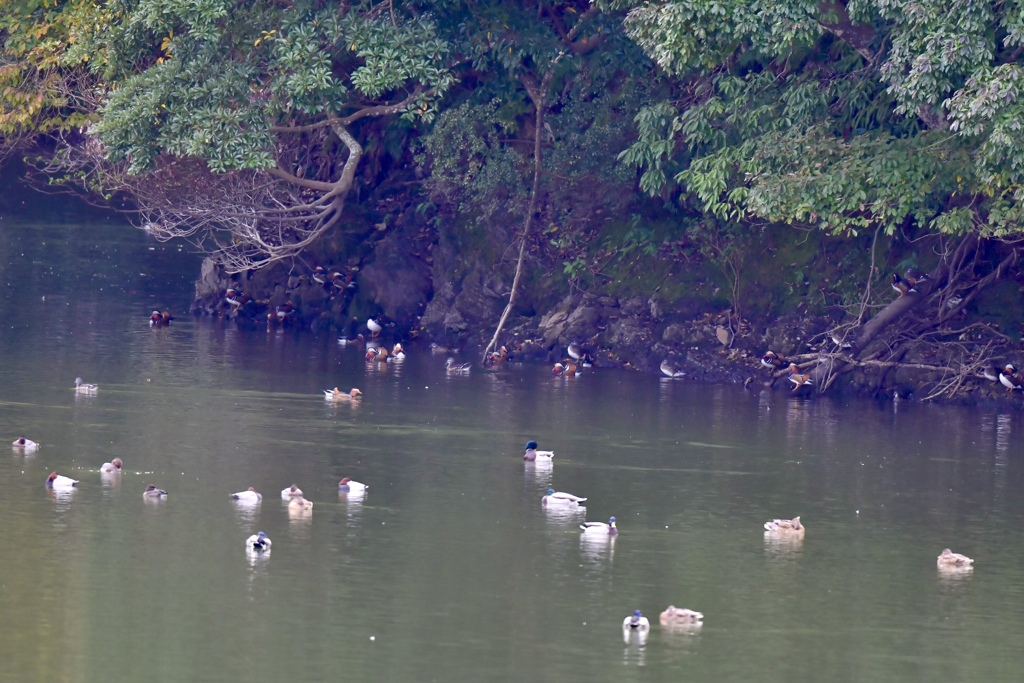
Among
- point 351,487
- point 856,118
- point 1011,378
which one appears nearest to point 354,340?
point 856,118

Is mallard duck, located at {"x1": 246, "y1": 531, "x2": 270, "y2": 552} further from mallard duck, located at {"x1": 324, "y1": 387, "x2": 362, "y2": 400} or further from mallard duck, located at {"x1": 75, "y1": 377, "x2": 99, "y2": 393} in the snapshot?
mallard duck, located at {"x1": 75, "y1": 377, "x2": 99, "y2": 393}

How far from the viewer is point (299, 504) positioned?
16469 mm

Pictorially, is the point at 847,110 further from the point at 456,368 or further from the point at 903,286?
Result: the point at 456,368

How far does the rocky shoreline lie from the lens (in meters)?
27.2

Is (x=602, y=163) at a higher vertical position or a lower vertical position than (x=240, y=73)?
lower

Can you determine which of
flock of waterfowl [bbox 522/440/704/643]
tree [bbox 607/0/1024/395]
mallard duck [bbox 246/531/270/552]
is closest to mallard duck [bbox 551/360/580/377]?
tree [bbox 607/0/1024/395]

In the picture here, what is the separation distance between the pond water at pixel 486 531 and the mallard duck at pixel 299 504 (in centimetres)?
25

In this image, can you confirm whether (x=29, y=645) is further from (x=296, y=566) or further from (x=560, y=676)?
(x=560, y=676)

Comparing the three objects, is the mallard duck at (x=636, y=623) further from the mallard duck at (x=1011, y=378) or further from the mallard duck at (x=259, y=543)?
the mallard duck at (x=1011, y=378)

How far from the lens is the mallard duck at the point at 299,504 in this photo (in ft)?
54.0

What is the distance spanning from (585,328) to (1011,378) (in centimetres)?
777

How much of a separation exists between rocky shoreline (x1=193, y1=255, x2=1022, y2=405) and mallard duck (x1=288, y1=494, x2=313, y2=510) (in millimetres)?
12511

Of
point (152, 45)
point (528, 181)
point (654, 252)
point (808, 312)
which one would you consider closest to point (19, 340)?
point (152, 45)

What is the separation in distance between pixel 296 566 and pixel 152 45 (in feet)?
52.9
